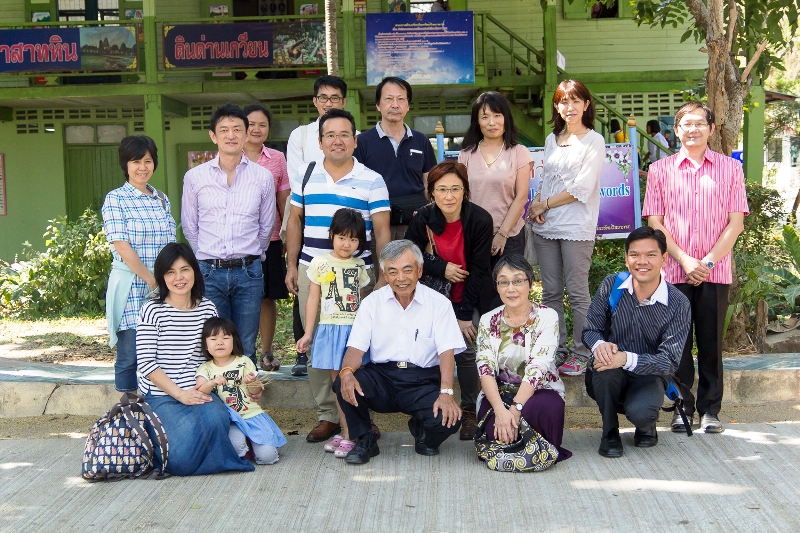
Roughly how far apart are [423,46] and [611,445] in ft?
27.7

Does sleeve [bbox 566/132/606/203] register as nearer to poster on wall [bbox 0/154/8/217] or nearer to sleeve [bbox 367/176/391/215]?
sleeve [bbox 367/176/391/215]

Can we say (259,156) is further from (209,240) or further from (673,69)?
(673,69)

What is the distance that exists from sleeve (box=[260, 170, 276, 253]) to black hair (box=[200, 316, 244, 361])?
2.88 feet

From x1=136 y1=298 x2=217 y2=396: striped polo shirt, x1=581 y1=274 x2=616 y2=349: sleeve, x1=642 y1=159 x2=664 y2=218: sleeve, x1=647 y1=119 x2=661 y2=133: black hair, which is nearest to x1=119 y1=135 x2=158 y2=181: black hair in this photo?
x1=136 y1=298 x2=217 y2=396: striped polo shirt

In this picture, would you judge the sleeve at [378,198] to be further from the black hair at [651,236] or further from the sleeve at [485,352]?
the black hair at [651,236]

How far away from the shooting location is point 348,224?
475 centimetres

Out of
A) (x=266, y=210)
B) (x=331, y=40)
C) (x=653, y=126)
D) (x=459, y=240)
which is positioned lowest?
(x=459, y=240)

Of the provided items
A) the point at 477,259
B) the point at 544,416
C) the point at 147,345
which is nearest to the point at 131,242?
the point at 147,345

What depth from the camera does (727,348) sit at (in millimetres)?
6777

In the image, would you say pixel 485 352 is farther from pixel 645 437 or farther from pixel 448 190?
pixel 645 437

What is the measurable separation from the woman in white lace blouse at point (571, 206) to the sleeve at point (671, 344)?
2.59 feet

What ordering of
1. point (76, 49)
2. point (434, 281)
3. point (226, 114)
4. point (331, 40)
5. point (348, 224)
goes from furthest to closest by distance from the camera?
point (76, 49) < point (331, 40) < point (226, 114) < point (434, 281) < point (348, 224)

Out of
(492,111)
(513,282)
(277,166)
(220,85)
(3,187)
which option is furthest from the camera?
(3,187)

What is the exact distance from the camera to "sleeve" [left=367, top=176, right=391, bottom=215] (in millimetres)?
5000
